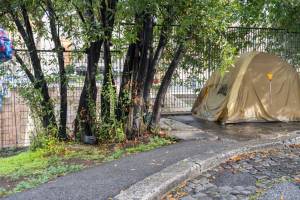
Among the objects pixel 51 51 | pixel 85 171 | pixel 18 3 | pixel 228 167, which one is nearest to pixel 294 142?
pixel 228 167

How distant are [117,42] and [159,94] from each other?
6.49 ft

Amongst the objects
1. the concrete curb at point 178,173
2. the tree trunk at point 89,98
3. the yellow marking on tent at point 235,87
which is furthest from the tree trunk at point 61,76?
the yellow marking on tent at point 235,87

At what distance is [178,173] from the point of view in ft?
18.0

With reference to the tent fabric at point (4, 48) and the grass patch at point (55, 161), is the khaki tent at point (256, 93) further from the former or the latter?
the tent fabric at point (4, 48)

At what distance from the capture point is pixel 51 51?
8164 mm

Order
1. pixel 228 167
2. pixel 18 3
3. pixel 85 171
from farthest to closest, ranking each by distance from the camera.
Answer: pixel 18 3
pixel 228 167
pixel 85 171

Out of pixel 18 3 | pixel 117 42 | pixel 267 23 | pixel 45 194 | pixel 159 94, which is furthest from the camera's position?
pixel 267 23

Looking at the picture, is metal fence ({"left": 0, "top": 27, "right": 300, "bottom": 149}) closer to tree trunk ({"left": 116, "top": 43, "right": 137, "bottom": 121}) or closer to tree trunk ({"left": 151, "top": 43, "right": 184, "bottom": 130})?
tree trunk ({"left": 116, "top": 43, "right": 137, "bottom": 121})

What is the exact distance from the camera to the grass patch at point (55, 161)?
5.35 metres

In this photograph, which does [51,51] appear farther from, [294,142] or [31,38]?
[294,142]

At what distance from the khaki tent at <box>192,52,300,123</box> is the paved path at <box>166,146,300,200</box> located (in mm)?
3654

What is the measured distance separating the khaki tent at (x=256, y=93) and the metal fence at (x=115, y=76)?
2.31ft

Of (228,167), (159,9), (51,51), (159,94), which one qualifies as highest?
(159,9)

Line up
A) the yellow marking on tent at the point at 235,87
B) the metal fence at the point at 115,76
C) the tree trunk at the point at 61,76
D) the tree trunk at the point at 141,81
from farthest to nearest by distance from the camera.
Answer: the yellow marking on tent at the point at 235,87 → the metal fence at the point at 115,76 → the tree trunk at the point at 141,81 → the tree trunk at the point at 61,76
